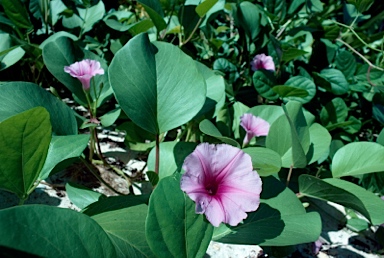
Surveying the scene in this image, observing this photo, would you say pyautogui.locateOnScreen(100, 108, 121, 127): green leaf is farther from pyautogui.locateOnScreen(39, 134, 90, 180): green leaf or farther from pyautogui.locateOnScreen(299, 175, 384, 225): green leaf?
pyautogui.locateOnScreen(299, 175, 384, 225): green leaf

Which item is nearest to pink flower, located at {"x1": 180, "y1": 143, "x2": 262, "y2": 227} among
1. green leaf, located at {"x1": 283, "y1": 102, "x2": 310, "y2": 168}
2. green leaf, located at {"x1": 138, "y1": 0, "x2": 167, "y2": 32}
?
green leaf, located at {"x1": 283, "y1": 102, "x2": 310, "y2": 168}

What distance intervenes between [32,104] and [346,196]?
0.56 m

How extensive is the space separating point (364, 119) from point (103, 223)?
108 centimetres

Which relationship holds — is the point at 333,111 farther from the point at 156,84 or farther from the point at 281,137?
the point at 156,84

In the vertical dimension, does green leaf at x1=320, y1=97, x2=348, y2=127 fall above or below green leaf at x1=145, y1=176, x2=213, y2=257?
below

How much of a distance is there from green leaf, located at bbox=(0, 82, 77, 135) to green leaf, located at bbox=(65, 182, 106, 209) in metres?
0.11

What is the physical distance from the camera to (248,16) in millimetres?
1282

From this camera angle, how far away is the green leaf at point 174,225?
51 centimetres

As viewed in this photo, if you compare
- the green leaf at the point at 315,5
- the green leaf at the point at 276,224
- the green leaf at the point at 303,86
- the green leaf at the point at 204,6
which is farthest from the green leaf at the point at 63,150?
the green leaf at the point at 315,5

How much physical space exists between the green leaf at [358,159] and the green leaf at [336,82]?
37cm

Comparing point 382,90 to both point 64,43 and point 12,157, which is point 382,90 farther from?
point 12,157

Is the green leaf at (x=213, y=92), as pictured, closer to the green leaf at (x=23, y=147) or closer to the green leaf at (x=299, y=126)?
the green leaf at (x=299, y=126)

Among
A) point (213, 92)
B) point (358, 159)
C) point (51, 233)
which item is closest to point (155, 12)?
point (213, 92)

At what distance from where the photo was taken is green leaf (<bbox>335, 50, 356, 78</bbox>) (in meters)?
1.29
